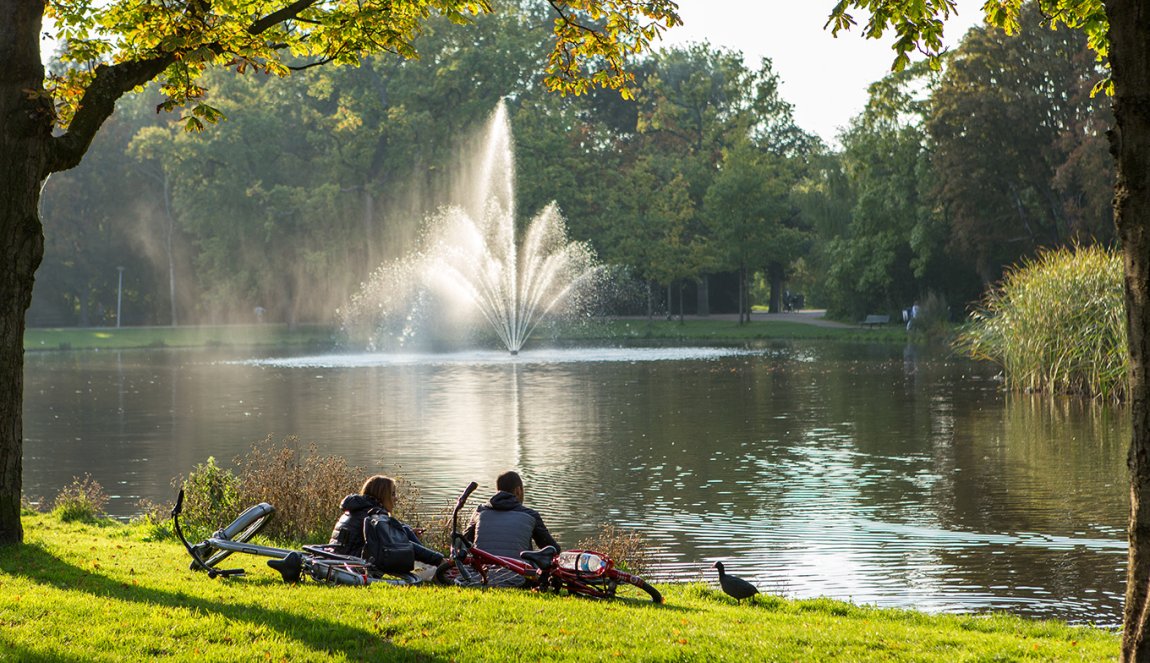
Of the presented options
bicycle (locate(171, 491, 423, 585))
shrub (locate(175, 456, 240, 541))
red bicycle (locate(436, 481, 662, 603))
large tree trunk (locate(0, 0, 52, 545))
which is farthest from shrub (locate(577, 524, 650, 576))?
large tree trunk (locate(0, 0, 52, 545))

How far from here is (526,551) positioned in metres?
9.45

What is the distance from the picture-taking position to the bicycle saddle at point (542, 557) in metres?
9.20

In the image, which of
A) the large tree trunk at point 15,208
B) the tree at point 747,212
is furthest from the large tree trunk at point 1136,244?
the tree at point 747,212

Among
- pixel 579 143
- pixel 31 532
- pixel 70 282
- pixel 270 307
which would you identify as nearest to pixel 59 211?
pixel 70 282

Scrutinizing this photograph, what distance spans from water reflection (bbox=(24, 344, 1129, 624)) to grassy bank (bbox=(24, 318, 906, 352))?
19.4 m

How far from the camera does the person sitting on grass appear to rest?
9.48 metres

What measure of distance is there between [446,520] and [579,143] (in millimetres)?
61584

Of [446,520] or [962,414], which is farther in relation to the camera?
[962,414]

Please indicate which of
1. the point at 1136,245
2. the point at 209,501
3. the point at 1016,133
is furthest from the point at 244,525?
the point at 1016,133

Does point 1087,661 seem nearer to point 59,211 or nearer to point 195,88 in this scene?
point 195,88

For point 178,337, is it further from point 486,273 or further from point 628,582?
point 628,582

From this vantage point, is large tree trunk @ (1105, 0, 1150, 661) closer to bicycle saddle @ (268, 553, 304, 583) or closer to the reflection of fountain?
bicycle saddle @ (268, 553, 304, 583)

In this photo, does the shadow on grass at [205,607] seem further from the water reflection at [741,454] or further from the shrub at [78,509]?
the water reflection at [741,454]

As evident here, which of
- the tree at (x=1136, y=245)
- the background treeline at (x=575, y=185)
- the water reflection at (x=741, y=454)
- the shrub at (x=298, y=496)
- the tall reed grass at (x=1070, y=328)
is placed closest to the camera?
the tree at (x=1136, y=245)
